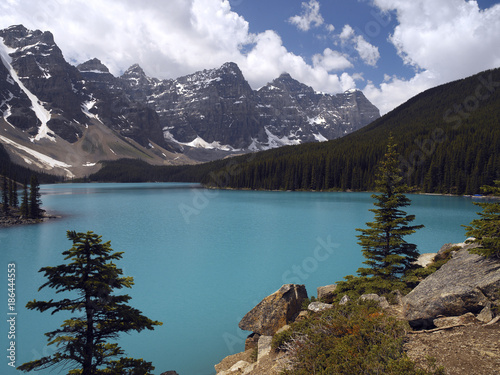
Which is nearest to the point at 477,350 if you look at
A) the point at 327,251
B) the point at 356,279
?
the point at 356,279

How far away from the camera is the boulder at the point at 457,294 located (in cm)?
819

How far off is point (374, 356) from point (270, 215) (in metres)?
50.5

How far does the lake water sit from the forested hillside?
5198 cm

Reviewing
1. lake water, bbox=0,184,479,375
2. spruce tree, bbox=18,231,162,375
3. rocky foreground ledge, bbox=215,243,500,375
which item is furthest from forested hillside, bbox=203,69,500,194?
spruce tree, bbox=18,231,162,375

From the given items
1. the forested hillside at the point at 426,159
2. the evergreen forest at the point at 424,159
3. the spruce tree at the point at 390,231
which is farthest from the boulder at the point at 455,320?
the forested hillside at the point at 426,159

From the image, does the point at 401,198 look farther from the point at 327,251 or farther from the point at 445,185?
the point at 445,185

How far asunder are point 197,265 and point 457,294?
71.1 feet

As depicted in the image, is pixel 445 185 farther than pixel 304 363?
Yes

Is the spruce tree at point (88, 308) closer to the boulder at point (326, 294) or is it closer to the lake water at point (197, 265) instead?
the lake water at point (197, 265)

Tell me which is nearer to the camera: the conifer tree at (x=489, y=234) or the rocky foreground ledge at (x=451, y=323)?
the rocky foreground ledge at (x=451, y=323)

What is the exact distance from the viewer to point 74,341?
7074 millimetres

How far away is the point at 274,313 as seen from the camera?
12.8 metres

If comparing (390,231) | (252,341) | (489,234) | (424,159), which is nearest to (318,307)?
(252,341)

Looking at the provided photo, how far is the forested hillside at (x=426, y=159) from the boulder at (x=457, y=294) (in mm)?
99397
